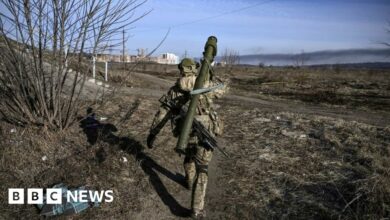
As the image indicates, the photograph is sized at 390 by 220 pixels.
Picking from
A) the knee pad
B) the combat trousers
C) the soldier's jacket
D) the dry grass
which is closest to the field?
the dry grass

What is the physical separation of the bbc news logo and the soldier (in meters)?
1.08

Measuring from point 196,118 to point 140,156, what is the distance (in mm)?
2265

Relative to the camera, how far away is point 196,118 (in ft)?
16.7

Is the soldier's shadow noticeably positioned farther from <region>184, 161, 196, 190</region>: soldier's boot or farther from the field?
<region>184, 161, 196, 190</region>: soldier's boot

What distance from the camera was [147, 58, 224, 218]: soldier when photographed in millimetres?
4957

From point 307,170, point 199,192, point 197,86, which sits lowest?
point 307,170

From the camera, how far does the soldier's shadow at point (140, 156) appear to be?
5.52 m

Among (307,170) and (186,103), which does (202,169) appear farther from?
(307,170)

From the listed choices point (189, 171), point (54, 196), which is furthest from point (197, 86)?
point (54, 196)

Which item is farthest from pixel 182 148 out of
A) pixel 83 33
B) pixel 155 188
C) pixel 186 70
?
pixel 83 33

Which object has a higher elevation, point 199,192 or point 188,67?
point 188,67

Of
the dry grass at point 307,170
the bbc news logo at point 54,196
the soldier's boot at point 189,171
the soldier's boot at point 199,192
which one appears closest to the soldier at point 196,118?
the soldier's boot at point 199,192

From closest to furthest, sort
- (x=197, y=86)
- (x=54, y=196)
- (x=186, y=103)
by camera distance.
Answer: (x=197, y=86) → (x=54, y=196) → (x=186, y=103)

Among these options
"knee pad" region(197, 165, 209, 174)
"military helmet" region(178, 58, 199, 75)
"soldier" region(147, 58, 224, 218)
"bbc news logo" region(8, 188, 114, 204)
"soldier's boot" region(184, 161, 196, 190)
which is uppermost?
"military helmet" region(178, 58, 199, 75)
